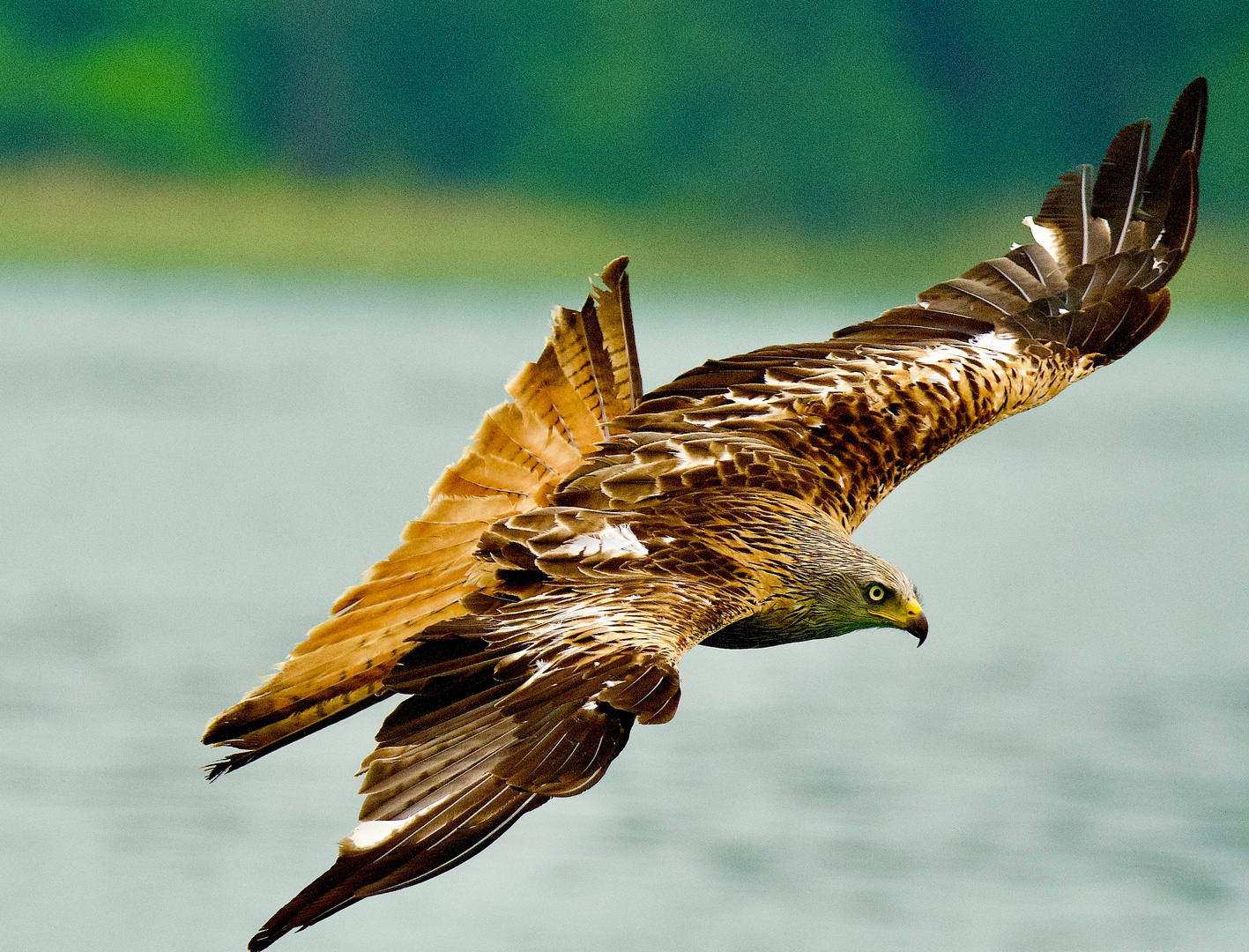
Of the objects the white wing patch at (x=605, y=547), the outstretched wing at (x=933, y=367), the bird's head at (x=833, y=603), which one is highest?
the outstretched wing at (x=933, y=367)

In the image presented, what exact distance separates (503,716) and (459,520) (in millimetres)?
1793

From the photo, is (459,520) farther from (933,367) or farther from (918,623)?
(933,367)

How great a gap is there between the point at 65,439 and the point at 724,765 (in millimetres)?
28846

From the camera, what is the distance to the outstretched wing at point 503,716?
592 cm

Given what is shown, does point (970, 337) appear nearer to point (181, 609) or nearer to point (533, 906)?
point (533, 906)

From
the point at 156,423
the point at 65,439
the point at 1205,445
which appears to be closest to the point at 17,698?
the point at 65,439

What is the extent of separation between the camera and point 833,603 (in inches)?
296

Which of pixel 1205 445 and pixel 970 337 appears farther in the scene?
pixel 1205 445

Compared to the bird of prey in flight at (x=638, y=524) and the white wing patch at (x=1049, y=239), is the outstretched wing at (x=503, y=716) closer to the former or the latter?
the bird of prey in flight at (x=638, y=524)

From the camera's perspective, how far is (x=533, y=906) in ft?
117

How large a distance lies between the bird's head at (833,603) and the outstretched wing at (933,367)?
20.0 inches

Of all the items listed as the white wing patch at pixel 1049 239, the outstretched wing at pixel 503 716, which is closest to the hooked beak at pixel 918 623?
the outstretched wing at pixel 503 716

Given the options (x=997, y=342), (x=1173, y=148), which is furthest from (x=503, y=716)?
(x=1173, y=148)

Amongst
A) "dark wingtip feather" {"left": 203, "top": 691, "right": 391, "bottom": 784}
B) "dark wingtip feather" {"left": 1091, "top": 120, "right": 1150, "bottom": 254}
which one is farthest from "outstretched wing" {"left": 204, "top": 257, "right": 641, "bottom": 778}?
"dark wingtip feather" {"left": 1091, "top": 120, "right": 1150, "bottom": 254}
